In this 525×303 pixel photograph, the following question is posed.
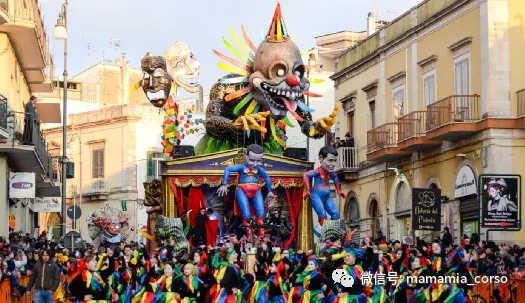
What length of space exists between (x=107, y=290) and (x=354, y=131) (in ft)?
84.4

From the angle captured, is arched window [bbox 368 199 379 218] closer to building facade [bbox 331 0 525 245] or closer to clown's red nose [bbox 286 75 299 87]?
building facade [bbox 331 0 525 245]

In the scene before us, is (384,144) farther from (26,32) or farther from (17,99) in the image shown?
(26,32)

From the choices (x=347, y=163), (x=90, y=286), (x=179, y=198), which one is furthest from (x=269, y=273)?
(x=347, y=163)

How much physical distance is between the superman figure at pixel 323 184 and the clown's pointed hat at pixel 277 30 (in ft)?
7.83

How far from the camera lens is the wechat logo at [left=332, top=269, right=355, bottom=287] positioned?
20.7 meters

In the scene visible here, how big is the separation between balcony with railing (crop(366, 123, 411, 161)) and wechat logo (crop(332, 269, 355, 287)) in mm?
20116

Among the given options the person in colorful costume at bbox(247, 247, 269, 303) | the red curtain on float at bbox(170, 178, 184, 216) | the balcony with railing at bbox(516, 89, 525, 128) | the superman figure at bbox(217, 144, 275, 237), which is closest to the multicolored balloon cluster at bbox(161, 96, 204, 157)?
the red curtain on float at bbox(170, 178, 184, 216)

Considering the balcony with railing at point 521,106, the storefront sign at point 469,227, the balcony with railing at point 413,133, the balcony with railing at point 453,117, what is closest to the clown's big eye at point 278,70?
the balcony with railing at point 521,106

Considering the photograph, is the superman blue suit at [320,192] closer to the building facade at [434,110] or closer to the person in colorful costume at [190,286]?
the building facade at [434,110]

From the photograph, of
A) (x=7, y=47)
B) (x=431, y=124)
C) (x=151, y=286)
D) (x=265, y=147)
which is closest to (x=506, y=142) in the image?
(x=431, y=124)

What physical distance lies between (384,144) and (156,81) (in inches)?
617

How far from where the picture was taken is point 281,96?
26.4 meters

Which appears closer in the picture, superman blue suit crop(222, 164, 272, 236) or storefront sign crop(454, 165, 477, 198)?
superman blue suit crop(222, 164, 272, 236)

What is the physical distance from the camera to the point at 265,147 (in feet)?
90.3
